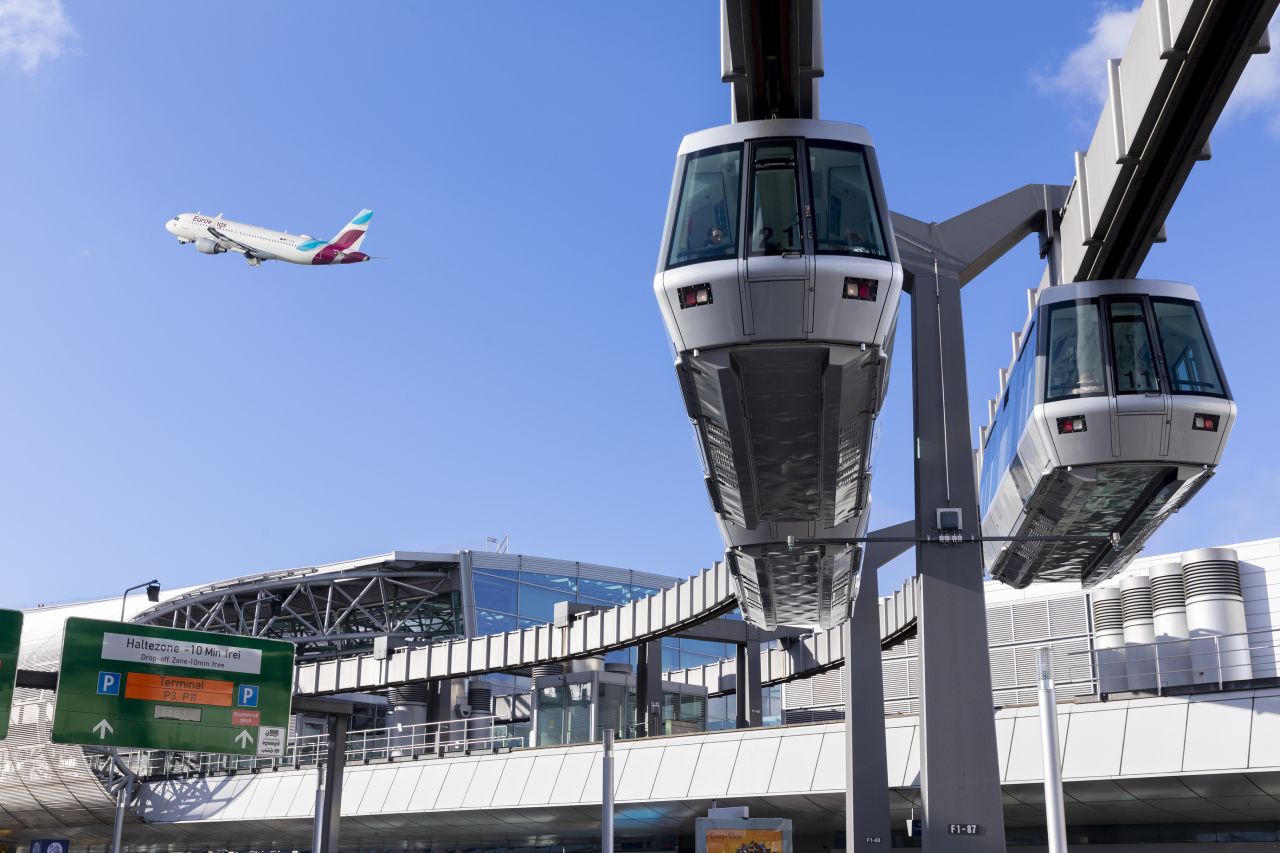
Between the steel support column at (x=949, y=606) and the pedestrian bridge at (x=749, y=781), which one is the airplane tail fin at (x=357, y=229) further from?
the steel support column at (x=949, y=606)

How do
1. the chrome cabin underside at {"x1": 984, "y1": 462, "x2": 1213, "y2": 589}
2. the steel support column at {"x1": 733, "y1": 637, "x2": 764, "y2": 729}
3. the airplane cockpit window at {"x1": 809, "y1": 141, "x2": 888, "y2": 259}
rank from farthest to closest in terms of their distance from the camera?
the steel support column at {"x1": 733, "y1": 637, "x2": 764, "y2": 729} < the chrome cabin underside at {"x1": 984, "y1": 462, "x2": 1213, "y2": 589} < the airplane cockpit window at {"x1": 809, "y1": 141, "x2": 888, "y2": 259}

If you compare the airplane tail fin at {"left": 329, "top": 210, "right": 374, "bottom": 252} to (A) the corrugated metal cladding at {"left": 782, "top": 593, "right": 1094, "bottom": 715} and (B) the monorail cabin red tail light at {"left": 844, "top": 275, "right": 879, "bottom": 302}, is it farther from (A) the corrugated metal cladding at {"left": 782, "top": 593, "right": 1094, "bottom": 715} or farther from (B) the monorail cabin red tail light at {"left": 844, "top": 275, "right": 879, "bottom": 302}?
(B) the monorail cabin red tail light at {"left": 844, "top": 275, "right": 879, "bottom": 302}

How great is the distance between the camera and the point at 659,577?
81.3 meters

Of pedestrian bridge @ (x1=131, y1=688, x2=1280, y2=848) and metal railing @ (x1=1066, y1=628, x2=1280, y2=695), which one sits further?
metal railing @ (x1=1066, y1=628, x2=1280, y2=695)

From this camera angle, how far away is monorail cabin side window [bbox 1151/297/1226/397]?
1548 cm

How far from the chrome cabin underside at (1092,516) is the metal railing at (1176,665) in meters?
5.44

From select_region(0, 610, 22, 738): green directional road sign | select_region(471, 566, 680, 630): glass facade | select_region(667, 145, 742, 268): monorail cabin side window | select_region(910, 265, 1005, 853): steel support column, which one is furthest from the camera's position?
select_region(471, 566, 680, 630): glass facade

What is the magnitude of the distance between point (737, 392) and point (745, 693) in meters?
28.6

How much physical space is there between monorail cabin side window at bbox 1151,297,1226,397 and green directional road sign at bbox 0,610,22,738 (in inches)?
883

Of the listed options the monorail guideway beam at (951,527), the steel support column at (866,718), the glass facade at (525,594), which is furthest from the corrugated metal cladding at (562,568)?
the monorail guideway beam at (951,527)

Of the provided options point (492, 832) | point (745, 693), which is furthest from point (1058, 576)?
point (492, 832)

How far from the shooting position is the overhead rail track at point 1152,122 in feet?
34.5

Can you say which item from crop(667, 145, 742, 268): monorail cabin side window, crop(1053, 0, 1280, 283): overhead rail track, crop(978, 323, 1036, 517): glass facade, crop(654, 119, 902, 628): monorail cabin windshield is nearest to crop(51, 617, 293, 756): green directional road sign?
crop(978, 323, 1036, 517): glass facade

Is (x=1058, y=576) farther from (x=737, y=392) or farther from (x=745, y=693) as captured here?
(x=745, y=693)
